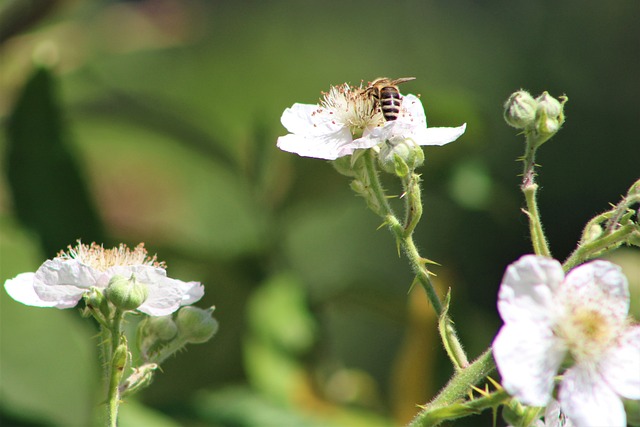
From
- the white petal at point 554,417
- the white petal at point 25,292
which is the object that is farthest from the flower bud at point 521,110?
the white petal at point 25,292

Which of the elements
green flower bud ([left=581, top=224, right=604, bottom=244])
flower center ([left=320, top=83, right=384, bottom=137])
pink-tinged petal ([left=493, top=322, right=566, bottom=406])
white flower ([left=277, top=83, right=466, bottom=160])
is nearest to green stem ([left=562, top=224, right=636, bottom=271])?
green flower bud ([left=581, top=224, right=604, bottom=244])

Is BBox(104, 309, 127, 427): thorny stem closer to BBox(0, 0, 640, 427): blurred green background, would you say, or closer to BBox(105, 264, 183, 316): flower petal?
BBox(105, 264, 183, 316): flower petal

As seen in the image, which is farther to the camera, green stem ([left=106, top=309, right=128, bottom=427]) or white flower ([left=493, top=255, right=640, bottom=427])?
green stem ([left=106, top=309, right=128, bottom=427])

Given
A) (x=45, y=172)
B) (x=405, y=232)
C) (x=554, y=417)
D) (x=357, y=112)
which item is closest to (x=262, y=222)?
(x=45, y=172)

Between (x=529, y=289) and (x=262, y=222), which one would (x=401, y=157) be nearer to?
(x=529, y=289)

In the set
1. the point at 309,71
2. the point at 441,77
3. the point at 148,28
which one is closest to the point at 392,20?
the point at 309,71

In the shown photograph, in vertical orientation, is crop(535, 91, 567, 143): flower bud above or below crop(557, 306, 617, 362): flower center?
above

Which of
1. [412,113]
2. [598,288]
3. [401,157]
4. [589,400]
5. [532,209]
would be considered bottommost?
[589,400]
